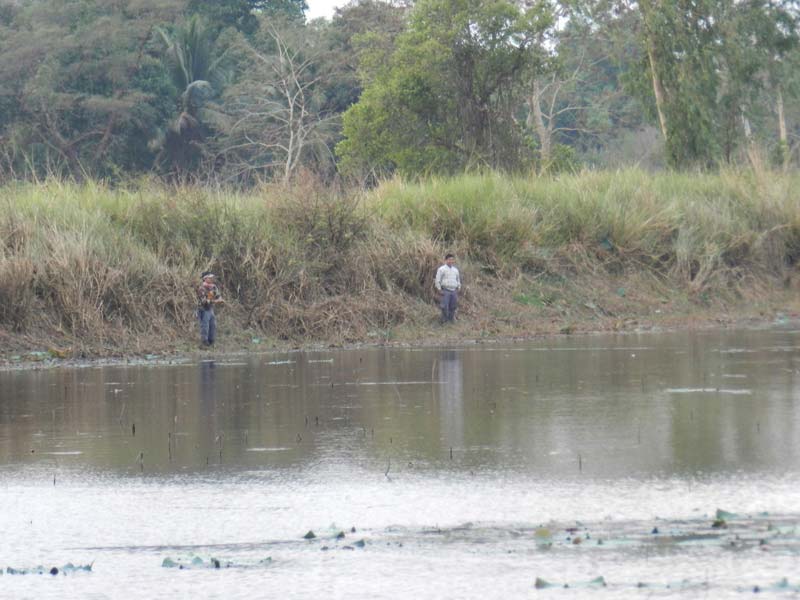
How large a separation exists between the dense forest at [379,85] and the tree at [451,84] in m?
0.06

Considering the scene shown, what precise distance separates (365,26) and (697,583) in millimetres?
50704

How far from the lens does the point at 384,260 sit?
26.2 meters

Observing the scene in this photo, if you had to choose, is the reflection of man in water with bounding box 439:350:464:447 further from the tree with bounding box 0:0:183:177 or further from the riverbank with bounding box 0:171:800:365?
the tree with bounding box 0:0:183:177

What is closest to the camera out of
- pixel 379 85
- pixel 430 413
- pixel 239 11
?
pixel 430 413

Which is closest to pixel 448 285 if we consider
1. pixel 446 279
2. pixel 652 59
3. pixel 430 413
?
pixel 446 279

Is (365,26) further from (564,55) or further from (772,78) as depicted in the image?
(772,78)

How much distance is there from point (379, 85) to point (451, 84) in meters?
3.28

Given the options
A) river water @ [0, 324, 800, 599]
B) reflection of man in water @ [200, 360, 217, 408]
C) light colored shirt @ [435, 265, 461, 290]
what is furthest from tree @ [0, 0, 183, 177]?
river water @ [0, 324, 800, 599]

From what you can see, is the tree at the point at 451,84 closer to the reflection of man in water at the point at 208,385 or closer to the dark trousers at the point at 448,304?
the dark trousers at the point at 448,304

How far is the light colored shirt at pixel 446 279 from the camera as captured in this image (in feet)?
80.8

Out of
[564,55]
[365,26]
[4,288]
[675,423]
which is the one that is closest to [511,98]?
[564,55]

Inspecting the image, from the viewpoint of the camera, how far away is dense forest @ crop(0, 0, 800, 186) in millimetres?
40812

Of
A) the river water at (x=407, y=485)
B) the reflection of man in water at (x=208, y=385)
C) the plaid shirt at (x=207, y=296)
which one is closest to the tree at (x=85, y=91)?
the plaid shirt at (x=207, y=296)

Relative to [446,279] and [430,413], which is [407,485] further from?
[446,279]
